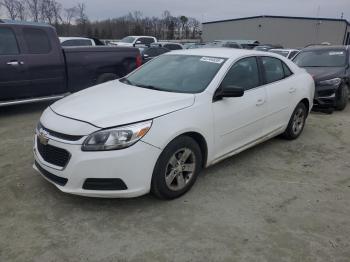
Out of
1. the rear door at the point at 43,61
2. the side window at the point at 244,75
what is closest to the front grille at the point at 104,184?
the side window at the point at 244,75

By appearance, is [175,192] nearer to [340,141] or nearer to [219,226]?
[219,226]

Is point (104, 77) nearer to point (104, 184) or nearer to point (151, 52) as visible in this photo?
point (104, 184)

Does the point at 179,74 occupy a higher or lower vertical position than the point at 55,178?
higher

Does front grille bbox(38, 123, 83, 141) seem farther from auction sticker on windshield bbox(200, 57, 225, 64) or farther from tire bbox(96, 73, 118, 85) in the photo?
tire bbox(96, 73, 118, 85)

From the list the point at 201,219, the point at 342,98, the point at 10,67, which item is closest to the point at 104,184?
the point at 201,219

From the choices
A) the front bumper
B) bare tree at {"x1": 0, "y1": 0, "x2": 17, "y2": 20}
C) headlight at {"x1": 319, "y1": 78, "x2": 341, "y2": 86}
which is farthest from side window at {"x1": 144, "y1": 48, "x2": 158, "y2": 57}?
bare tree at {"x1": 0, "y1": 0, "x2": 17, "y2": 20}

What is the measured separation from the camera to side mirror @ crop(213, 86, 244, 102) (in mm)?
3984

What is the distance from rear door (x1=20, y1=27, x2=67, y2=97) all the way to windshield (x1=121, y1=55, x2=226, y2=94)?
119 inches

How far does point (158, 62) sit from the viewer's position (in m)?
4.98

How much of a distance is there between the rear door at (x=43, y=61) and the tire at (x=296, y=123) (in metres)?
4.75

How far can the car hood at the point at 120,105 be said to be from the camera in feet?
11.1

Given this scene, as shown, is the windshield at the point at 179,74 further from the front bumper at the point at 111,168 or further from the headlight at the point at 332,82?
the headlight at the point at 332,82

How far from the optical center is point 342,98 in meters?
8.34

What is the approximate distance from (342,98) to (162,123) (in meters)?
6.45
